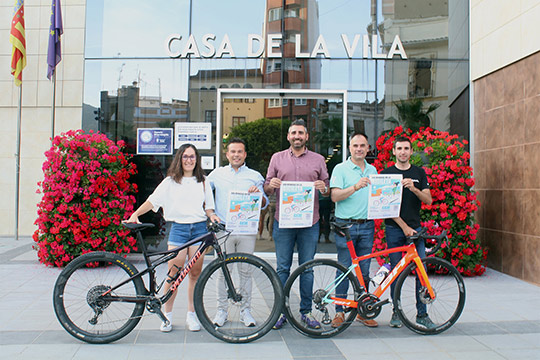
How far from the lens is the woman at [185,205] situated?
14.3 feet

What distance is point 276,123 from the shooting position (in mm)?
8641

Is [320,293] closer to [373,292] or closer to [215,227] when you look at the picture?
[373,292]

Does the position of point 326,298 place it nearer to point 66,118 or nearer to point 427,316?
point 427,316

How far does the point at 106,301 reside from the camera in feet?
13.2

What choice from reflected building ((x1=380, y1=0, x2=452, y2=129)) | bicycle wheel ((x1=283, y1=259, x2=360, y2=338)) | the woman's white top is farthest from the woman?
reflected building ((x1=380, y1=0, x2=452, y2=129))

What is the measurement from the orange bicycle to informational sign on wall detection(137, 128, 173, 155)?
496 cm

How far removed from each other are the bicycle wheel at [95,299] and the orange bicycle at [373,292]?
4.66ft

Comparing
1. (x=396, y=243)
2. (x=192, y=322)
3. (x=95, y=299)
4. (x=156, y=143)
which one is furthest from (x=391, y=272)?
(x=156, y=143)

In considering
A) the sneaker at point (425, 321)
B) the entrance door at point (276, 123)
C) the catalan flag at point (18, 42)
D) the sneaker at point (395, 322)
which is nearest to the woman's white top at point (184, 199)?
the sneaker at point (395, 322)

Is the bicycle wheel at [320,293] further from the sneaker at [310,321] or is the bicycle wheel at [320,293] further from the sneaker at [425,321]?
the sneaker at [425,321]

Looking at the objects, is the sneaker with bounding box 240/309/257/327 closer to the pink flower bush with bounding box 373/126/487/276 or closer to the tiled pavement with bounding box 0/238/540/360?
the tiled pavement with bounding box 0/238/540/360

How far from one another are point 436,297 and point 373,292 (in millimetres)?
608

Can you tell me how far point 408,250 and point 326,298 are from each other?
0.91 m

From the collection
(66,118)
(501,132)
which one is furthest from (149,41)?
(501,132)
